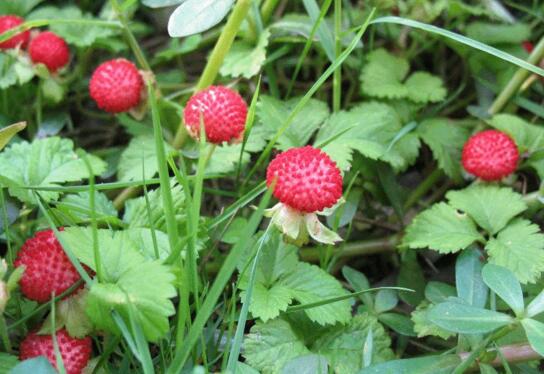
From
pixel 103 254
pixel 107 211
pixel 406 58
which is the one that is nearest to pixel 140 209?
pixel 107 211

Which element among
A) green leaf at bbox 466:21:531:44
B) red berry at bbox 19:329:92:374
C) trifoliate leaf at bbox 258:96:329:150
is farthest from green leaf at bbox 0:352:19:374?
green leaf at bbox 466:21:531:44

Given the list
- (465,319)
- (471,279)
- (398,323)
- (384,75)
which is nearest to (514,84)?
(384,75)

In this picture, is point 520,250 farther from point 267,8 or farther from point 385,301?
point 267,8

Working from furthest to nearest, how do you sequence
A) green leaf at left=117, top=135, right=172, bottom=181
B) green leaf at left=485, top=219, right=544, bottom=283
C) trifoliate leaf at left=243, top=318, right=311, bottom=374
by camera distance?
green leaf at left=117, top=135, right=172, bottom=181 < green leaf at left=485, top=219, right=544, bottom=283 < trifoliate leaf at left=243, top=318, right=311, bottom=374

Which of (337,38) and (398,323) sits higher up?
(337,38)

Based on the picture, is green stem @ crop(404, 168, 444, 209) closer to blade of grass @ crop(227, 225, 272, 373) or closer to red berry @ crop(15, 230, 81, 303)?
blade of grass @ crop(227, 225, 272, 373)

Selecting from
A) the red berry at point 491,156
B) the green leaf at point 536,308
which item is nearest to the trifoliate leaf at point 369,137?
the red berry at point 491,156
